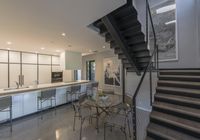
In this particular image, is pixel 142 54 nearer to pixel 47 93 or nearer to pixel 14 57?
pixel 47 93

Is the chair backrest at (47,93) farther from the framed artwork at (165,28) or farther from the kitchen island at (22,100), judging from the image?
the framed artwork at (165,28)

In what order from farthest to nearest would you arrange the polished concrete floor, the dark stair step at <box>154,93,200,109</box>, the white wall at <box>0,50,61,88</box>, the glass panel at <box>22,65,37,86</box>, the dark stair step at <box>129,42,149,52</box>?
the glass panel at <box>22,65,37,86</box> → the white wall at <box>0,50,61,88</box> → the dark stair step at <box>129,42,149,52</box> → the polished concrete floor → the dark stair step at <box>154,93,200,109</box>

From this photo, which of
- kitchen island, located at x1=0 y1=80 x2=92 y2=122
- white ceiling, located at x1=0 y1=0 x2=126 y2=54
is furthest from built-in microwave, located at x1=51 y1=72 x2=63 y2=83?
white ceiling, located at x1=0 y1=0 x2=126 y2=54

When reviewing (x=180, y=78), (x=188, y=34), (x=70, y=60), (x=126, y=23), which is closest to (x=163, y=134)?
(x=180, y=78)

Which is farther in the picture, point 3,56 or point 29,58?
point 29,58

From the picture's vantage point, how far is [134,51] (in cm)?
402

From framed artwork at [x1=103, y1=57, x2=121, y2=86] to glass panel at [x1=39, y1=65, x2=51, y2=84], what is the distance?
3867mm

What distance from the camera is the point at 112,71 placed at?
8523 mm

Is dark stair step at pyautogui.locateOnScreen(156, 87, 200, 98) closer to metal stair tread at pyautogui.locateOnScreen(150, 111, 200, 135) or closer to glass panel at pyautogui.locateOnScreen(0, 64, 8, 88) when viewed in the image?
metal stair tread at pyautogui.locateOnScreen(150, 111, 200, 135)

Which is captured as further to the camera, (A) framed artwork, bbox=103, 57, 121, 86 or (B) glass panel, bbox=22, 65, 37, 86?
(A) framed artwork, bbox=103, 57, 121, 86

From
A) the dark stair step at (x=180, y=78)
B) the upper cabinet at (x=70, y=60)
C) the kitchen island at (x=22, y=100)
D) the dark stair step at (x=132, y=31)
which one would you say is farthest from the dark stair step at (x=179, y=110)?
the upper cabinet at (x=70, y=60)

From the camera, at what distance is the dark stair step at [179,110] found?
7.60 ft

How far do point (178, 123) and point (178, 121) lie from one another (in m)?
0.07

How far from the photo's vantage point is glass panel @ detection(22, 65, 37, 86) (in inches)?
307
